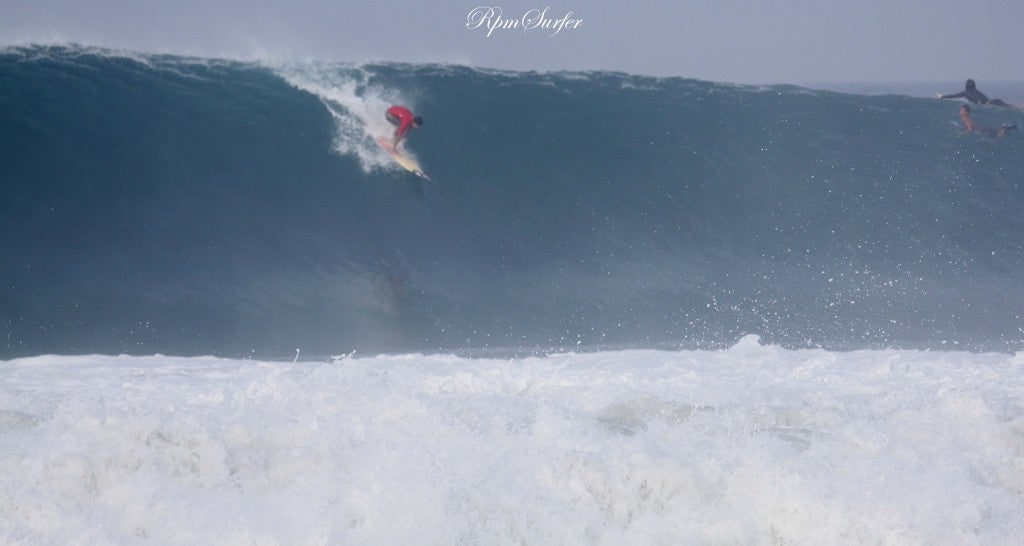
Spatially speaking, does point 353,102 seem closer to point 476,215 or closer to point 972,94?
point 476,215

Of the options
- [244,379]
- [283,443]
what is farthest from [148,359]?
[283,443]

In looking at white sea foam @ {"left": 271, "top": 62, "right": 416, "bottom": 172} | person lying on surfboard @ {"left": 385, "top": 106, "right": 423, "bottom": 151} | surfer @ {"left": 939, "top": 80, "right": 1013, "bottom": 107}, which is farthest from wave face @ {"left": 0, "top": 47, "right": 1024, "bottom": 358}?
surfer @ {"left": 939, "top": 80, "right": 1013, "bottom": 107}

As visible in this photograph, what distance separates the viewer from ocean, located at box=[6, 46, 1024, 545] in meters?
3.46

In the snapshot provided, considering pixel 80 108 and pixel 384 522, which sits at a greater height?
pixel 80 108

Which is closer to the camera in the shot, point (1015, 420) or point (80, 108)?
point (1015, 420)

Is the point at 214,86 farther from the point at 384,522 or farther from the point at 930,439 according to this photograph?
the point at 930,439

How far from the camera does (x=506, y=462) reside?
3707 millimetres

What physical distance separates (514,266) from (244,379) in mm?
4337

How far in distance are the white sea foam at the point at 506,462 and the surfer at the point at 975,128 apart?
9389mm

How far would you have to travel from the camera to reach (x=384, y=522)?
3.35 meters

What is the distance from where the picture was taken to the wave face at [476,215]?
7891mm

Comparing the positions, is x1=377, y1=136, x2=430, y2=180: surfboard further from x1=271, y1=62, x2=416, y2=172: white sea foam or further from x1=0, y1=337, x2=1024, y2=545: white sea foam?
x1=0, y1=337, x2=1024, y2=545: white sea foam

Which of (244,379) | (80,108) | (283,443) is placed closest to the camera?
(283,443)

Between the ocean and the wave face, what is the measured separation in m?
0.04
